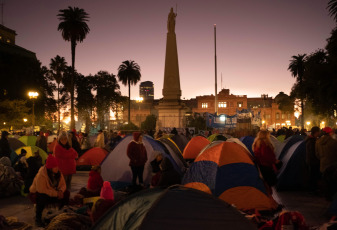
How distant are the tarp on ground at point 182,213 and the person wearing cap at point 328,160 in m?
5.23

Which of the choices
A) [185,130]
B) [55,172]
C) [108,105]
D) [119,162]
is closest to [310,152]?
[119,162]

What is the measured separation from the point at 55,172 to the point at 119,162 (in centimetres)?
406

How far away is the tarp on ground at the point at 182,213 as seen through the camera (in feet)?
12.8

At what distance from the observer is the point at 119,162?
11.1 metres

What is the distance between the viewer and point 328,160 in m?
8.54

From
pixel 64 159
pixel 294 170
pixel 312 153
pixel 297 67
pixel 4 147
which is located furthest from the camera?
pixel 297 67

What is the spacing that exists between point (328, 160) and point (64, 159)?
6.66m

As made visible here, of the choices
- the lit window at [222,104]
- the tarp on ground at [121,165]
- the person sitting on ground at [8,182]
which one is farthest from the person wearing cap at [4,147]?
the lit window at [222,104]

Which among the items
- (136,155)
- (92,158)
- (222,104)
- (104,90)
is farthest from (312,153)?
(222,104)

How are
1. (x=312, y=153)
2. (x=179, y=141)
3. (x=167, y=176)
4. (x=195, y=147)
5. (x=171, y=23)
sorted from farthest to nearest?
(x=171, y=23) → (x=179, y=141) → (x=195, y=147) → (x=312, y=153) → (x=167, y=176)

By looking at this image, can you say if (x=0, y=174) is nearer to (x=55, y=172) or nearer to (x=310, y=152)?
(x=55, y=172)

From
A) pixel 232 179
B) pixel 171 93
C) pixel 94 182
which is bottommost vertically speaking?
pixel 94 182

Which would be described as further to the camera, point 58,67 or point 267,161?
point 58,67

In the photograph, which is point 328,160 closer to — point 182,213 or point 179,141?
point 182,213
